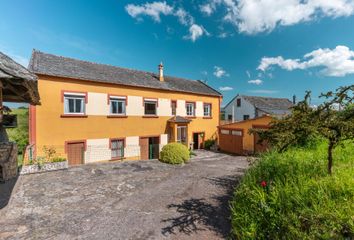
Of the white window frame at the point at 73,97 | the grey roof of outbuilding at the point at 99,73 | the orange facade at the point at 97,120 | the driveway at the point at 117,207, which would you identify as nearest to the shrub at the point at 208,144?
the orange facade at the point at 97,120

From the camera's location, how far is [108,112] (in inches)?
604

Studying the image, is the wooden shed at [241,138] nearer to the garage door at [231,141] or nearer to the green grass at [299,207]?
the garage door at [231,141]

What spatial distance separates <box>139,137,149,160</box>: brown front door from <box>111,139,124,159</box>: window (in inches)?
69.2

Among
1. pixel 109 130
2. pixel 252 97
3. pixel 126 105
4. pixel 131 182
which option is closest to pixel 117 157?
pixel 109 130

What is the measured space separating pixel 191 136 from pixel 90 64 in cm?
1172

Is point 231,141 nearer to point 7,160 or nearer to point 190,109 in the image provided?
point 190,109

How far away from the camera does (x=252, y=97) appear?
38250mm

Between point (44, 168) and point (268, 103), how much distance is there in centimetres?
3730

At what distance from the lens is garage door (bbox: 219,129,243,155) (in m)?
19.8

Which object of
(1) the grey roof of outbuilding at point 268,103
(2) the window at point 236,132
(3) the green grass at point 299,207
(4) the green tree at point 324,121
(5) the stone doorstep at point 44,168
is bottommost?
(5) the stone doorstep at point 44,168

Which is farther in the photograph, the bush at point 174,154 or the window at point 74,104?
the bush at point 174,154

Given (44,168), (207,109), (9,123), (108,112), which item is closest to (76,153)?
(108,112)

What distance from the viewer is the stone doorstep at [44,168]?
952 centimetres

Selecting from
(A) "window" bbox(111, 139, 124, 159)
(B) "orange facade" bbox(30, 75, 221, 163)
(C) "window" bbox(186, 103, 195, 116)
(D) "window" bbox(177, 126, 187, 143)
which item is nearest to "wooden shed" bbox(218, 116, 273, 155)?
(C) "window" bbox(186, 103, 195, 116)
